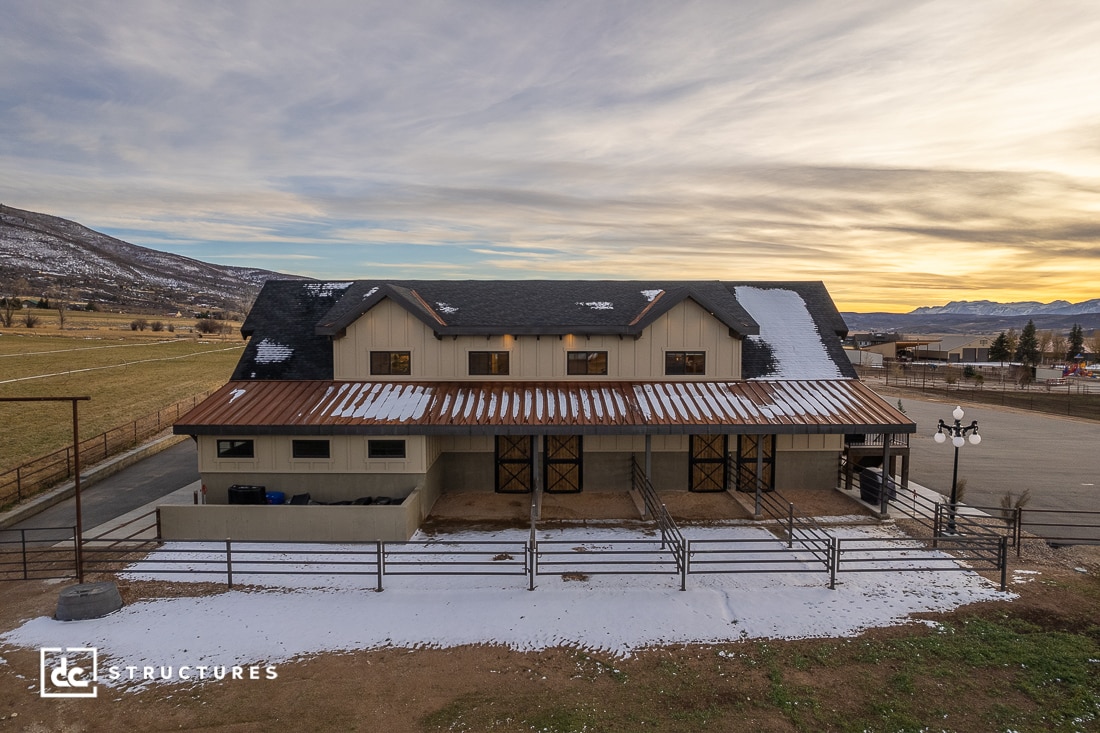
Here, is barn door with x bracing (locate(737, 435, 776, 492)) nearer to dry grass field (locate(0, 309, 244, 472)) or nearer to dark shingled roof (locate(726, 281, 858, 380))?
dark shingled roof (locate(726, 281, 858, 380))

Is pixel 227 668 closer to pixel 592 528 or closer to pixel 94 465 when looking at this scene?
pixel 592 528

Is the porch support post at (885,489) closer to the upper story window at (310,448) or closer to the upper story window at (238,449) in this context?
the upper story window at (310,448)

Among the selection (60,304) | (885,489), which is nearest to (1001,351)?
(885,489)

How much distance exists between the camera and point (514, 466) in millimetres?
21750

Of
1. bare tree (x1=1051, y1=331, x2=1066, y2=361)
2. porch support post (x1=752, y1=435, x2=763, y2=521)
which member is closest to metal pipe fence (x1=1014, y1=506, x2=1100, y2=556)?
porch support post (x1=752, y1=435, x2=763, y2=521)

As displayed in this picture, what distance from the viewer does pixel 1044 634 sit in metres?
11.8

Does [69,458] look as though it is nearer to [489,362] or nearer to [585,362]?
[489,362]

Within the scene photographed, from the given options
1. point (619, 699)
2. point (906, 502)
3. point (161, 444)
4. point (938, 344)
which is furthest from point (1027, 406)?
point (938, 344)

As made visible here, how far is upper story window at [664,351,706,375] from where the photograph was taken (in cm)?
2214

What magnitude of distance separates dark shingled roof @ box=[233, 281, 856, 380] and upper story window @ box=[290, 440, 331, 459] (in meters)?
3.52

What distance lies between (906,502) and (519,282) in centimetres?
1795

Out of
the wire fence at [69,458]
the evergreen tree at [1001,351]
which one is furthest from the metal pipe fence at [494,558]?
the evergreen tree at [1001,351]

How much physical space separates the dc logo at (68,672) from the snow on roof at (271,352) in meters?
12.4

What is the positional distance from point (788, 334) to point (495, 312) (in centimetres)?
1257
